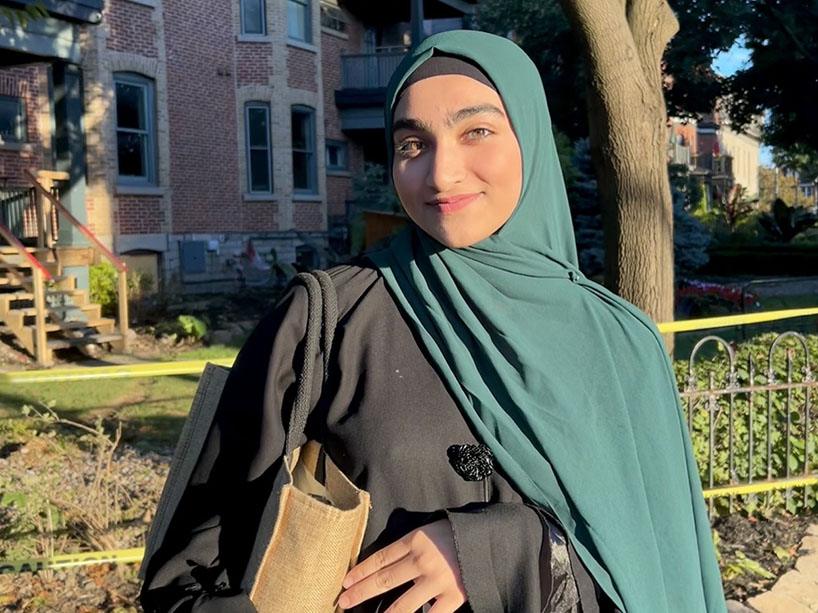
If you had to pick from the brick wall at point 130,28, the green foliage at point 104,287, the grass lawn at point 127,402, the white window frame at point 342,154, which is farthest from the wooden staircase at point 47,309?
the white window frame at point 342,154

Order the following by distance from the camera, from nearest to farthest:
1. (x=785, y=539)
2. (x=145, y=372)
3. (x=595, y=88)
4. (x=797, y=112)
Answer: (x=145, y=372)
(x=785, y=539)
(x=595, y=88)
(x=797, y=112)

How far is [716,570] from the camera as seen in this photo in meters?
1.98

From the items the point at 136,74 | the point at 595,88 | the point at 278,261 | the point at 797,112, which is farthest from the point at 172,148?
the point at 797,112

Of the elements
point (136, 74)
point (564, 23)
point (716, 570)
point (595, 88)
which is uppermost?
point (564, 23)

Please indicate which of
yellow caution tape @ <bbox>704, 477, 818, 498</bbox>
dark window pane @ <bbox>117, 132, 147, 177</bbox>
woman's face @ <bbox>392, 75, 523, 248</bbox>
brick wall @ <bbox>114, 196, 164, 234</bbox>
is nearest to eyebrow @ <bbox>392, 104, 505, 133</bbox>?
woman's face @ <bbox>392, 75, 523, 248</bbox>

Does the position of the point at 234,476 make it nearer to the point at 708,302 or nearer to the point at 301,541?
the point at 301,541

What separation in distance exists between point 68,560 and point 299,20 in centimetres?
1790

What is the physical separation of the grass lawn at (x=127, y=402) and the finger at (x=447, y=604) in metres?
5.94

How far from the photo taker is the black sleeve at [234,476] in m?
1.50

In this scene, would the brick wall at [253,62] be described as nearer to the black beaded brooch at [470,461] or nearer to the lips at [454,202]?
the lips at [454,202]

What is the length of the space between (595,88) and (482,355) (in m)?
4.47

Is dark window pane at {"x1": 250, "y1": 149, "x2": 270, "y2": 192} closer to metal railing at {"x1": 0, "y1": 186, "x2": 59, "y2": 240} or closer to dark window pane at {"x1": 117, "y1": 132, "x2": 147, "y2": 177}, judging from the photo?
dark window pane at {"x1": 117, "y1": 132, "x2": 147, "y2": 177}

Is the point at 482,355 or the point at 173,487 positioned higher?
the point at 482,355

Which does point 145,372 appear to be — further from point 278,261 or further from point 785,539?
point 278,261
